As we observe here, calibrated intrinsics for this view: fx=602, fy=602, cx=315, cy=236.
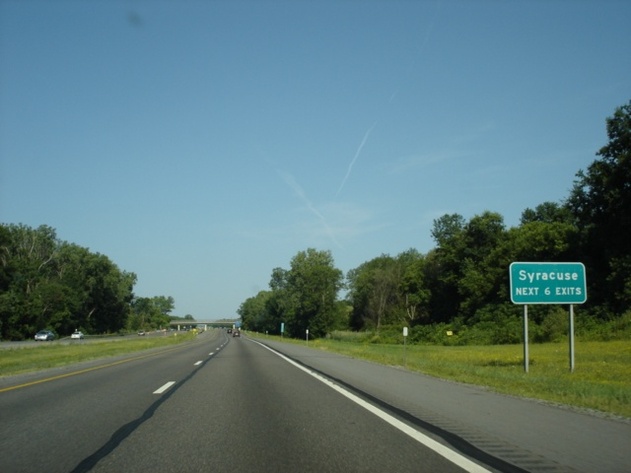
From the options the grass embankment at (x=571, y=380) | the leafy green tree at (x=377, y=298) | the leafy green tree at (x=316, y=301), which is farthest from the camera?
the leafy green tree at (x=377, y=298)

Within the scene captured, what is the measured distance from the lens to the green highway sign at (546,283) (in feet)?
81.4

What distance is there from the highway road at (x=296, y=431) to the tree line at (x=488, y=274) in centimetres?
4259

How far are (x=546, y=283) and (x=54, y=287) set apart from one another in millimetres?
98439

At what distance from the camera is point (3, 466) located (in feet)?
22.2

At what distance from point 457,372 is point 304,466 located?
1536 centimetres

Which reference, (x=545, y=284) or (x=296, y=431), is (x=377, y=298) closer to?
(x=545, y=284)

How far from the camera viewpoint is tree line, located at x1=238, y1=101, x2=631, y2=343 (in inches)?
2293

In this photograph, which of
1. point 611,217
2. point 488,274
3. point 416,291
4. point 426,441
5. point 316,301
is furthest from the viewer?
point 316,301

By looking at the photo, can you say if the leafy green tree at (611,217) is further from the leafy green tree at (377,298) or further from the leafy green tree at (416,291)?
the leafy green tree at (377,298)

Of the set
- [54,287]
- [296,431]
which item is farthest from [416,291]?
[296,431]

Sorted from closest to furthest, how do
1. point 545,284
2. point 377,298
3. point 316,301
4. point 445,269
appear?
point 545,284, point 445,269, point 316,301, point 377,298

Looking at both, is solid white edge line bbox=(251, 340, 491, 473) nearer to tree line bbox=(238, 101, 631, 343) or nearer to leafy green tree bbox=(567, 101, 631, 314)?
tree line bbox=(238, 101, 631, 343)

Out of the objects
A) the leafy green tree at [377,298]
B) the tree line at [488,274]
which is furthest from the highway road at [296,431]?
the leafy green tree at [377,298]

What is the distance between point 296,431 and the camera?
29.6 feet
